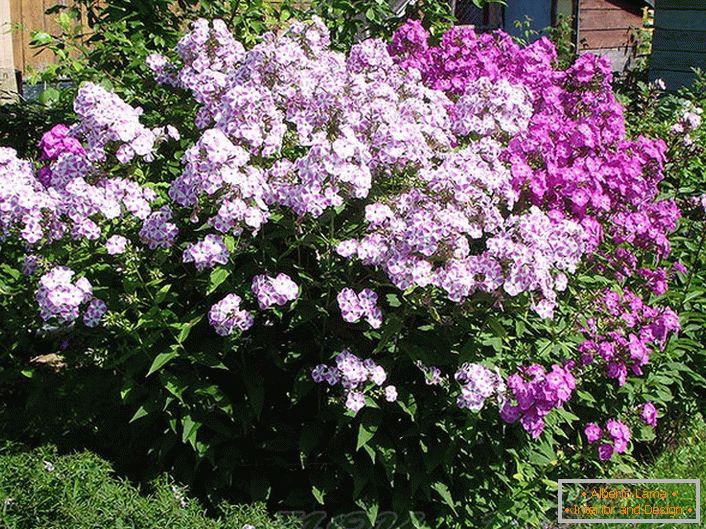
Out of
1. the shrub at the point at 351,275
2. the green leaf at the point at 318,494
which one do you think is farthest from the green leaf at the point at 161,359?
the green leaf at the point at 318,494

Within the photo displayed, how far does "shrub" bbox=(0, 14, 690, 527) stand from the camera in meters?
3.04

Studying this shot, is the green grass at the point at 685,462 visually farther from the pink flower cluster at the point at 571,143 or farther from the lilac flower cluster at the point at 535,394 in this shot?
the lilac flower cluster at the point at 535,394

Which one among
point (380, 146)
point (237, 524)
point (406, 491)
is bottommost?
point (406, 491)

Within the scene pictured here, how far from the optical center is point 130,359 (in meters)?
3.36

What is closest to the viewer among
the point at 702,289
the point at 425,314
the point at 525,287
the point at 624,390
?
the point at 525,287

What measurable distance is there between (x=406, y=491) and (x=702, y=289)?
159cm

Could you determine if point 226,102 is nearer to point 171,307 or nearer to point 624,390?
point 171,307

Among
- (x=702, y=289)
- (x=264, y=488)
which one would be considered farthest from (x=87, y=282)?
(x=702, y=289)

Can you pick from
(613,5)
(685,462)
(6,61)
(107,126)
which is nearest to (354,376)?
(107,126)

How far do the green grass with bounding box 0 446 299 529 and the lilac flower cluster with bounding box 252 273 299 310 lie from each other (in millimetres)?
682

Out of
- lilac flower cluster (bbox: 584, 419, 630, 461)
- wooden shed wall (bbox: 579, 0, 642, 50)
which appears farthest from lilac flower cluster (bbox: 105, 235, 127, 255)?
wooden shed wall (bbox: 579, 0, 642, 50)

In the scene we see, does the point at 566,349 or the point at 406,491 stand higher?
the point at 566,349

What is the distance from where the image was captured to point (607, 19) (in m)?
14.8

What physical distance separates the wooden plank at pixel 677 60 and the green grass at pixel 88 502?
6227 mm
